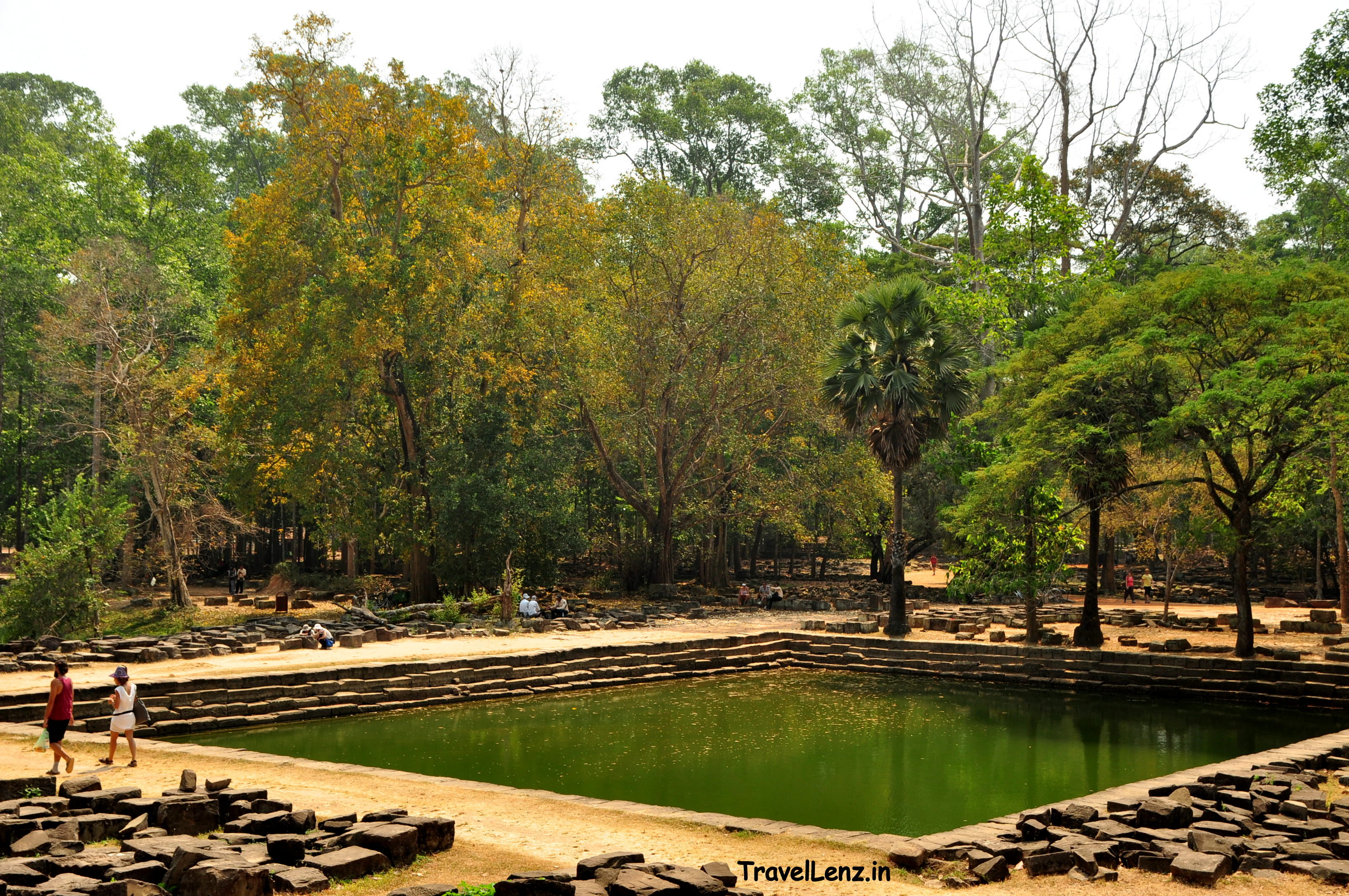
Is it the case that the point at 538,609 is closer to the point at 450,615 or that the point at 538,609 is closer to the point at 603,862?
the point at 450,615

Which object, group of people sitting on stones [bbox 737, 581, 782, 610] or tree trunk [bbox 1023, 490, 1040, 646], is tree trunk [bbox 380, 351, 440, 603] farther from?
tree trunk [bbox 1023, 490, 1040, 646]

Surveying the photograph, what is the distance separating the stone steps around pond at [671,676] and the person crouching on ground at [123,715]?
297cm

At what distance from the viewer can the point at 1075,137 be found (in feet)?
131

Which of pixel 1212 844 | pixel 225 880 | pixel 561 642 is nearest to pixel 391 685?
pixel 561 642

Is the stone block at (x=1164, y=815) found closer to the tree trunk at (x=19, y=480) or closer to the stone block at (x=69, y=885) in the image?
the stone block at (x=69, y=885)

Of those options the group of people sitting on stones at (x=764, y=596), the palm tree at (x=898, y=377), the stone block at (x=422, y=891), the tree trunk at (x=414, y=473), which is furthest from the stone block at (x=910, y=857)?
the group of people sitting on stones at (x=764, y=596)

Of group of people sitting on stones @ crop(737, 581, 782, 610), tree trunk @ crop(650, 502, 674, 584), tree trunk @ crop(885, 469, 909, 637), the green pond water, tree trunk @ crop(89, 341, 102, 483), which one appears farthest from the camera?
tree trunk @ crop(650, 502, 674, 584)

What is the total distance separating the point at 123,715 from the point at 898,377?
54.7 ft

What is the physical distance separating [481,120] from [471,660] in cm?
3076

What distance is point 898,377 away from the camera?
23719 mm

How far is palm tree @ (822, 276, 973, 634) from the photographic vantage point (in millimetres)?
23875

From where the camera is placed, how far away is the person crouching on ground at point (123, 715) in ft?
38.8

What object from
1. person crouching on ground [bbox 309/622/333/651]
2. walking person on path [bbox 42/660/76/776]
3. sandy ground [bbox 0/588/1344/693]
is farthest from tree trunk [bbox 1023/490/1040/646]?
walking person on path [bbox 42/660/76/776]

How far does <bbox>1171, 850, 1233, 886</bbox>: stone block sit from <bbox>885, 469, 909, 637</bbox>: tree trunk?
15899 mm
